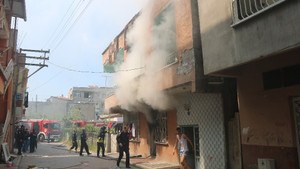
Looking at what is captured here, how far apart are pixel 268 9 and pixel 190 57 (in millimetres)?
3138

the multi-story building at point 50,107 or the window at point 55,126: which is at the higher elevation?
A: the multi-story building at point 50,107

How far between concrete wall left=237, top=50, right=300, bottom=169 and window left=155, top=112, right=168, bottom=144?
5398mm

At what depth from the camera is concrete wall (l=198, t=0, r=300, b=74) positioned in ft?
14.2

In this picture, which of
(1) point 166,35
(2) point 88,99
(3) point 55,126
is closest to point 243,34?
(1) point 166,35

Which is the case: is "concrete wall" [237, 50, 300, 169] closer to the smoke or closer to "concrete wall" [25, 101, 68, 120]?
the smoke

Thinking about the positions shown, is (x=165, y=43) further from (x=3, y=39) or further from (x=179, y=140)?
(x=3, y=39)

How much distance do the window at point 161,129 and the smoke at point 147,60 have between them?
2.16 feet

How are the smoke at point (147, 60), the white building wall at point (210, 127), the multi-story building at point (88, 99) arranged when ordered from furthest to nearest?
the multi-story building at point (88, 99) → the smoke at point (147, 60) → the white building wall at point (210, 127)

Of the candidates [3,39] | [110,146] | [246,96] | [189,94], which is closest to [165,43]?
[189,94]

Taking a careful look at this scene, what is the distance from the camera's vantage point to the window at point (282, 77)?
5.22 meters

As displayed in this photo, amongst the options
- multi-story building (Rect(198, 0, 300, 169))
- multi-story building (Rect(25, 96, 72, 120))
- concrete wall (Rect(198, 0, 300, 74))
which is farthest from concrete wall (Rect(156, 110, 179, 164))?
multi-story building (Rect(25, 96, 72, 120))

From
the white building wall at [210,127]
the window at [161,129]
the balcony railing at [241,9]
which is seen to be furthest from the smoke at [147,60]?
the balcony railing at [241,9]

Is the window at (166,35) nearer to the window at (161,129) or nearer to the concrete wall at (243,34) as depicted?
the concrete wall at (243,34)

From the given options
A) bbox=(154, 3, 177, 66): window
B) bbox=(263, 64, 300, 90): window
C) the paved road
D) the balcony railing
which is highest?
bbox=(154, 3, 177, 66): window
